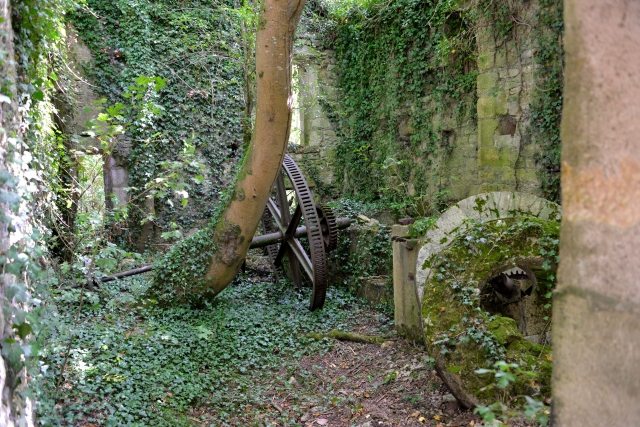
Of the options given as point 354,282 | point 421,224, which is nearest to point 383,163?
point 354,282

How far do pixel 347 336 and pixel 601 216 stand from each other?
189 inches

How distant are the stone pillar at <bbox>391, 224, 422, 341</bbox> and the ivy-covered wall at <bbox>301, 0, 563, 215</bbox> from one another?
1876 millimetres

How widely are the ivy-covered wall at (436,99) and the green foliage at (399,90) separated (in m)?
0.02

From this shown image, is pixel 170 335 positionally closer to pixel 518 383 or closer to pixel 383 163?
pixel 518 383

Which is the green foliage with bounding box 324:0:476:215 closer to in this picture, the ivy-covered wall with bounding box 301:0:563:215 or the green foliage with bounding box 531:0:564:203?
the ivy-covered wall with bounding box 301:0:563:215

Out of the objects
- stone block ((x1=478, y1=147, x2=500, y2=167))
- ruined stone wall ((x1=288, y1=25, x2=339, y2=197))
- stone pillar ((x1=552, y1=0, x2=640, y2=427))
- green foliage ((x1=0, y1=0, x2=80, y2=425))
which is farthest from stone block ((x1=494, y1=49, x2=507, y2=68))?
stone pillar ((x1=552, y1=0, x2=640, y2=427))

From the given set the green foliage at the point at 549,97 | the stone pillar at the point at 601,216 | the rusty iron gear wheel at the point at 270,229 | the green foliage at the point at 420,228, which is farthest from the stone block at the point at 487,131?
the stone pillar at the point at 601,216

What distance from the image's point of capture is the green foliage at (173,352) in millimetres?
3754

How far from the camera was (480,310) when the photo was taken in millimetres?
3779

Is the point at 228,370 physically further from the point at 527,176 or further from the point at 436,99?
the point at 436,99

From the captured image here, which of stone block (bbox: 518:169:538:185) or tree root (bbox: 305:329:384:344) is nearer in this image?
tree root (bbox: 305:329:384:344)

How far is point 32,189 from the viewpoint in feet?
8.78

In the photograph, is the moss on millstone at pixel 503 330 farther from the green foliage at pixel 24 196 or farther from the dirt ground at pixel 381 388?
the green foliage at pixel 24 196

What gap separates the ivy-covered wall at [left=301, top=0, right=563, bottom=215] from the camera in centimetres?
634
